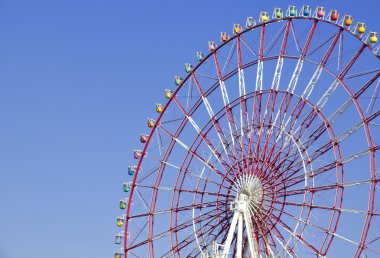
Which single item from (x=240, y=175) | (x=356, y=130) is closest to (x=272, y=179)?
(x=240, y=175)

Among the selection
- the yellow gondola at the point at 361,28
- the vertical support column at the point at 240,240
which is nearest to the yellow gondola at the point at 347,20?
the yellow gondola at the point at 361,28

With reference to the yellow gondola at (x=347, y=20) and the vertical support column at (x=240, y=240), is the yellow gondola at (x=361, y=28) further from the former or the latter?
the vertical support column at (x=240, y=240)

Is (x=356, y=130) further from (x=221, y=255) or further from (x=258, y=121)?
(x=221, y=255)

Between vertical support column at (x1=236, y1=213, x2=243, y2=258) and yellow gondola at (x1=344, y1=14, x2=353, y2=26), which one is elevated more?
yellow gondola at (x1=344, y1=14, x2=353, y2=26)

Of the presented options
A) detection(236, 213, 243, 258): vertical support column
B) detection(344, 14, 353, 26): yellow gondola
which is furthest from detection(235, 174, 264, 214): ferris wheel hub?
detection(344, 14, 353, 26): yellow gondola

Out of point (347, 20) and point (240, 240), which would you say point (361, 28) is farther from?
point (240, 240)

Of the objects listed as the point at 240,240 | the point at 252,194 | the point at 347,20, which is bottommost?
the point at 240,240

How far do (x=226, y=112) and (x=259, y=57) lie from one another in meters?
3.66

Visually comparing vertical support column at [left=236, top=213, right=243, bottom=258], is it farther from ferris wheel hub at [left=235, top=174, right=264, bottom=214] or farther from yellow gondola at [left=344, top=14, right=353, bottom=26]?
yellow gondola at [left=344, top=14, right=353, bottom=26]

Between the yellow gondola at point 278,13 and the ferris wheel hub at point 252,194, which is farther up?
the yellow gondola at point 278,13

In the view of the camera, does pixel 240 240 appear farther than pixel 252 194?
No

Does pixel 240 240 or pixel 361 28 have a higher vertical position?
pixel 361 28

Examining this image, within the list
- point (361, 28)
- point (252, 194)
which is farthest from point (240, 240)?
point (361, 28)

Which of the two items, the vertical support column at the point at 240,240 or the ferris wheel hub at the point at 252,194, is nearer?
the vertical support column at the point at 240,240
